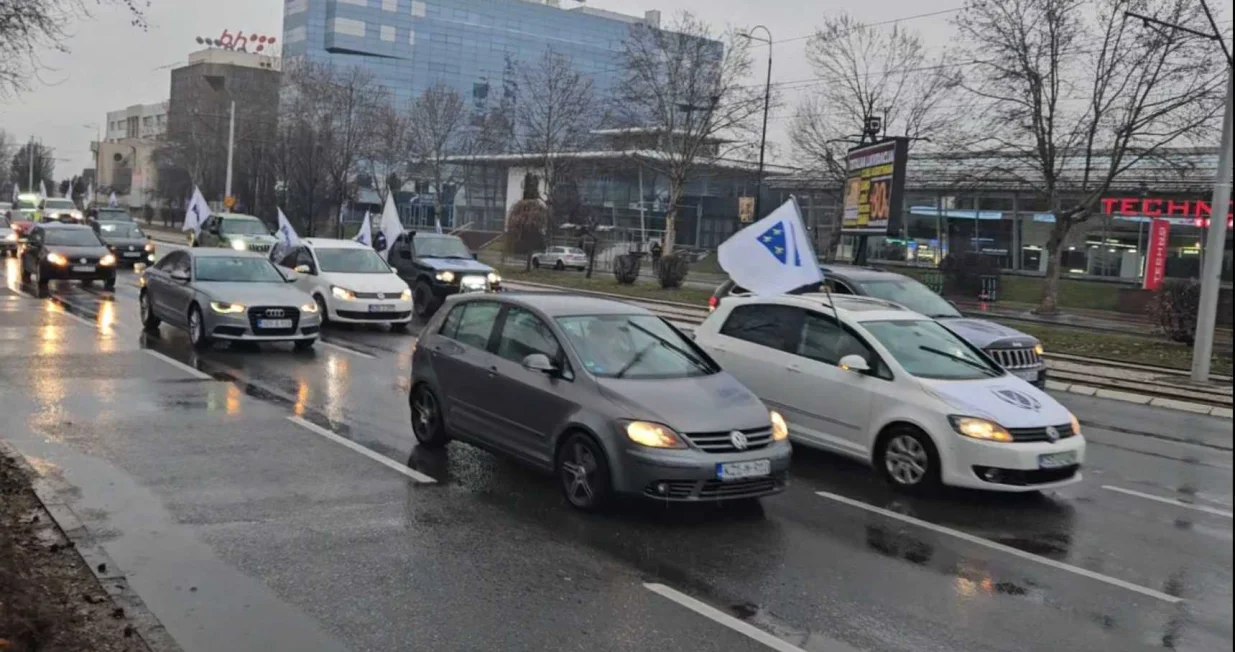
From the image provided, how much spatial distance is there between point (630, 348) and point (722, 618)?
299 cm

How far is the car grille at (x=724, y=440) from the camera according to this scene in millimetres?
7195

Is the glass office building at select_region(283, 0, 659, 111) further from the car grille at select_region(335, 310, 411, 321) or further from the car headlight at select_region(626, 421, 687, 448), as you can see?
the car headlight at select_region(626, 421, 687, 448)

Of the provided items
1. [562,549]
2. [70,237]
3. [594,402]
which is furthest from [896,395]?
[70,237]

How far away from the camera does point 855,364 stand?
8.94 m

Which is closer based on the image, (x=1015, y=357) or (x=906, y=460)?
(x=906, y=460)

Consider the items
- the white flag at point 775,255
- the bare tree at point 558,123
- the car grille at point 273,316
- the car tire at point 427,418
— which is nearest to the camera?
the car tire at point 427,418

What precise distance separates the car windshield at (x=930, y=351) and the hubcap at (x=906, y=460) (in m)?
0.58

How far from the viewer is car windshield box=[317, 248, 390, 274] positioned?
1947 centimetres

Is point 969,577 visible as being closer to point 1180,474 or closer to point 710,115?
point 1180,474

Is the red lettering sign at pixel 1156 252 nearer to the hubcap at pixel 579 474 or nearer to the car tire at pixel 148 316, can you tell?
the car tire at pixel 148 316

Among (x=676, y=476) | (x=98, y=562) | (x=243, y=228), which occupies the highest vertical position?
(x=243, y=228)

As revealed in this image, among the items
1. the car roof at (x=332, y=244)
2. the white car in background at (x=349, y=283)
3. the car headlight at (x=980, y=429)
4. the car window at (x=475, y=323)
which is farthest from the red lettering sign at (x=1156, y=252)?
the car window at (x=475, y=323)

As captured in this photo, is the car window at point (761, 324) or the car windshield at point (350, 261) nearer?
the car window at point (761, 324)

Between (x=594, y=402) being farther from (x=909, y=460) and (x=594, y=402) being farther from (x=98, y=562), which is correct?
(x=98, y=562)
